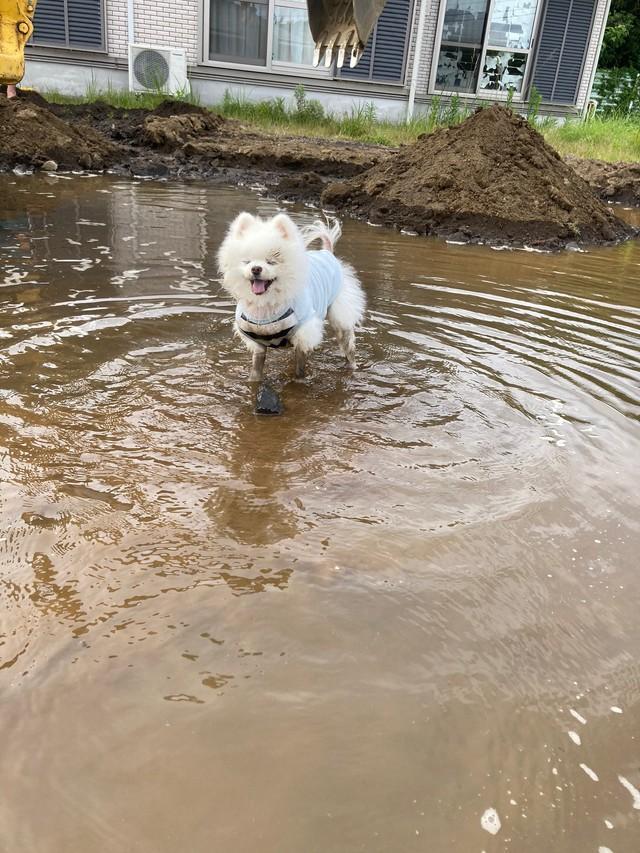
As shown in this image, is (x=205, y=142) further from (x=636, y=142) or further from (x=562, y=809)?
(x=562, y=809)

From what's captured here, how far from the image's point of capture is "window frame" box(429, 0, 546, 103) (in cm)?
1845

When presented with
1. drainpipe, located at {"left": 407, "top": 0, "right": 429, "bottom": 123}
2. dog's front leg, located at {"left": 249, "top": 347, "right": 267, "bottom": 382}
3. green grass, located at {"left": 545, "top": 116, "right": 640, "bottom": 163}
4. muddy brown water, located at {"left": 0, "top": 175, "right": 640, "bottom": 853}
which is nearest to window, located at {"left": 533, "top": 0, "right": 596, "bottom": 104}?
green grass, located at {"left": 545, "top": 116, "right": 640, "bottom": 163}

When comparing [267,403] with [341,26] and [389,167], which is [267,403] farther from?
[389,167]

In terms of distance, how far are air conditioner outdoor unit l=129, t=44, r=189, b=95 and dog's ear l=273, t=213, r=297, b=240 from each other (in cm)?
1519

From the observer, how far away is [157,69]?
16.8 meters

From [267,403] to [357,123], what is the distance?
1490 cm

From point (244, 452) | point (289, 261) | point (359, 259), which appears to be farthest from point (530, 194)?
point (244, 452)

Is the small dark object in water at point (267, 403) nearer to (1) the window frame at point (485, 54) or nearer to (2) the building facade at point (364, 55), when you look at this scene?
(2) the building facade at point (364, 55)

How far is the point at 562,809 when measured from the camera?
189 centimetres

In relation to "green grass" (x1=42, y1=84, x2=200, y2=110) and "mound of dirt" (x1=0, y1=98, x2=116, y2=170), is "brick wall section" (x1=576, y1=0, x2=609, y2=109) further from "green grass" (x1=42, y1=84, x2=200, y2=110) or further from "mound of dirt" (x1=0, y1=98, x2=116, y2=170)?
"mound of dirt" (x1=0, y1=98, x2=116, y2=170)

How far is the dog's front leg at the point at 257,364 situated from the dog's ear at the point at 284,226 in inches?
32.7

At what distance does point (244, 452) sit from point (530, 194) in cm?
878

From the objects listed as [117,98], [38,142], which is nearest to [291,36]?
[117,98]

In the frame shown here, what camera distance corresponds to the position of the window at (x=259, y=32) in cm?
1736
